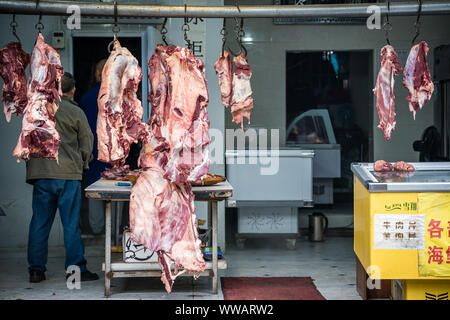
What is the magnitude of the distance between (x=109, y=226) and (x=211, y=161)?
2038 millimetres

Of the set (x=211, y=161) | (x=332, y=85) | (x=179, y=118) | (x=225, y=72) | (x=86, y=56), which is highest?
(x=86, y=56)

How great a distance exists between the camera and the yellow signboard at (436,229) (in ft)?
14.9

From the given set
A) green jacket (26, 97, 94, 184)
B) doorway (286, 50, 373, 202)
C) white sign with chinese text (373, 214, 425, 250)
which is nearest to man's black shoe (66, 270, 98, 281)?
green jacket (26, 97, 94, 184)

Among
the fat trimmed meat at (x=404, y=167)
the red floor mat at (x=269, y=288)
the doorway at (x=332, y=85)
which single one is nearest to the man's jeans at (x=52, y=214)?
the red floor mat at (x=269, y=288)

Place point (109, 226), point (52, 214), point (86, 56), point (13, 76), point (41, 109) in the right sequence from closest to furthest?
point (41, 109)
point (13, 76)
point (109, 226)
point (52, 214)
point (86, 56)

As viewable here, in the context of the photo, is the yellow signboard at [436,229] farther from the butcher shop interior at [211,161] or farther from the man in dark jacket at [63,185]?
the man in dark jacket at [63,185]

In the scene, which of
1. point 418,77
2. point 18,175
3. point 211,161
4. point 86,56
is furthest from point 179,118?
point 86,56

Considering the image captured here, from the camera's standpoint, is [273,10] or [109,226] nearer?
[273,10]

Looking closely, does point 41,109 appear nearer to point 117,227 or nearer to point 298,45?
point 117,227

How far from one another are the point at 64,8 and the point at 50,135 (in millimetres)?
738

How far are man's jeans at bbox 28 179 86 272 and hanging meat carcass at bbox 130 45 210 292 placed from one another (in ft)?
7.12

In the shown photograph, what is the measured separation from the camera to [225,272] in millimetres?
6516

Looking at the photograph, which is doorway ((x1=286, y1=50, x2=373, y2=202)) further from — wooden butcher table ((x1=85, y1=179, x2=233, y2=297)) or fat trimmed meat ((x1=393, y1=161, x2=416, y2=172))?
wooden butcher table ((x1=85, y1=179, x2=233, y2=297))

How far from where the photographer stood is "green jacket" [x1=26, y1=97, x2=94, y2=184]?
5734 millimetres
